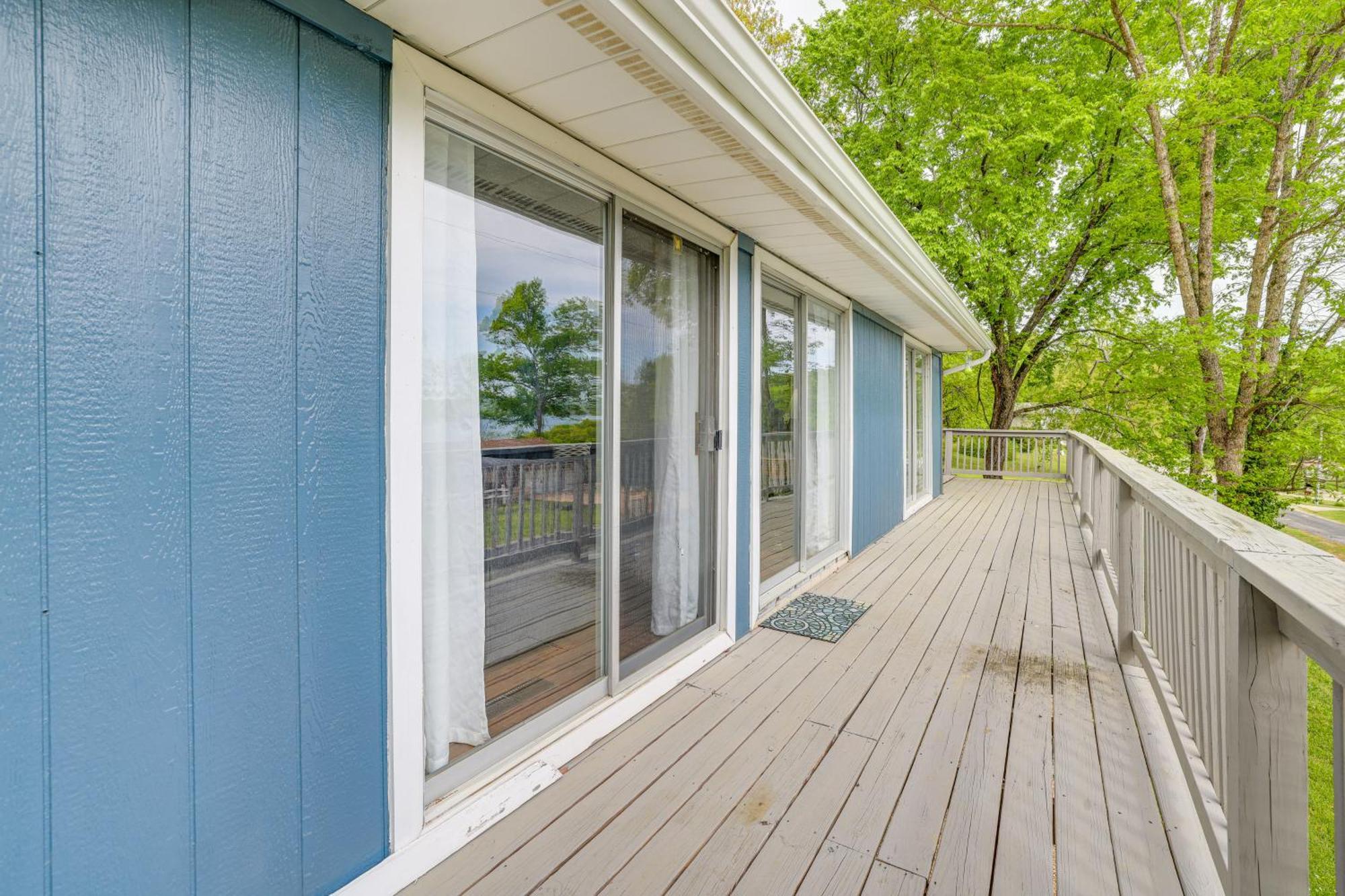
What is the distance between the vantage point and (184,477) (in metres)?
1.12

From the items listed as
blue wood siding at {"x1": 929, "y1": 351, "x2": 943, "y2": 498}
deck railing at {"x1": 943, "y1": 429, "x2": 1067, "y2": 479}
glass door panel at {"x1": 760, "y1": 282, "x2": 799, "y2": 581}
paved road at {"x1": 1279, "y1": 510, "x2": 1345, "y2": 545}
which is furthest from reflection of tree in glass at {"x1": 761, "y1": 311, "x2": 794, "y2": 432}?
paved road at {"x1": 1279, "y1": 510, "x2": 1345, "y2": 545}

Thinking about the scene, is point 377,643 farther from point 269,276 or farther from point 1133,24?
point 1133,24

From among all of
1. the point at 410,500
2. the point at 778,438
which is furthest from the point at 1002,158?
the point at 410,500

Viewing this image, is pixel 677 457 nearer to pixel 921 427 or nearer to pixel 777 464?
pixel 777 464

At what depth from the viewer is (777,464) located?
146 inches

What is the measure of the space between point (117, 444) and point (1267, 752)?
2.20m

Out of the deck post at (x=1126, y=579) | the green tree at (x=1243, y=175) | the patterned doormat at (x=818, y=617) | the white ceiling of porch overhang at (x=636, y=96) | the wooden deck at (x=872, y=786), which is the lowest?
the wooden deck at (x=872, y=786)

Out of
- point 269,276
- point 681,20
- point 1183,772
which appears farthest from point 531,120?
point 1183,772

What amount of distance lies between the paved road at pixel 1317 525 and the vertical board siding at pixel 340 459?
57.2ft

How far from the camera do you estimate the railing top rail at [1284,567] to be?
0.85 metres

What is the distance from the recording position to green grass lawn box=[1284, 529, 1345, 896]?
2670 mm

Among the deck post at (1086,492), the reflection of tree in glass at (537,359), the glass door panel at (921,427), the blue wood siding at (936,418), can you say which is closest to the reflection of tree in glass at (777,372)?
the reflection of tree in glass at (537,359)

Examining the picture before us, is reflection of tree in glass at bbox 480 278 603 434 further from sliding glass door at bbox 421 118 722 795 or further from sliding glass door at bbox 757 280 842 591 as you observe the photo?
sliding glass door at bbox 757 280 842 591

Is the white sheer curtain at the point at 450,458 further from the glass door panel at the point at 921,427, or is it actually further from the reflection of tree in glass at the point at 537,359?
the glass door panel at the point at 921,427
